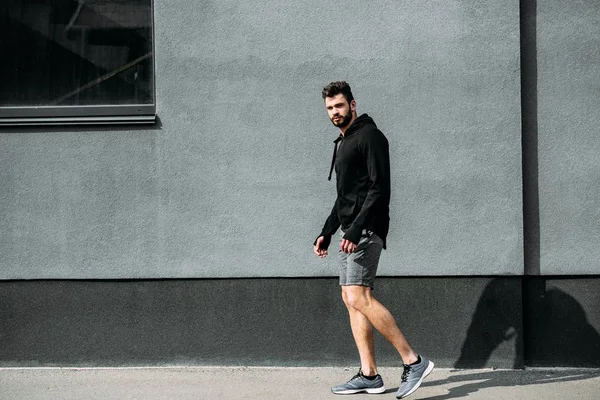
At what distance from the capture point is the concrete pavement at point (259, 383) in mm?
6059

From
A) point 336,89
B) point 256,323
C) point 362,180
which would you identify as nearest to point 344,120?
point 336,89

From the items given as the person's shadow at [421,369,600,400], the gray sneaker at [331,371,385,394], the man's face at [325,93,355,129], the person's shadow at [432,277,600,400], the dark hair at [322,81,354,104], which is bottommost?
the person's shadow at [421,369,600,400]

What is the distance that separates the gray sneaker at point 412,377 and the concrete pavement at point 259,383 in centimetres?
20

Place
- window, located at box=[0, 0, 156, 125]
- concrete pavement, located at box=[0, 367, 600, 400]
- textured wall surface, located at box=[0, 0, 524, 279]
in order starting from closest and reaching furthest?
concrete pavement, located at box=[0, 367, 600, 400]
textured wall surface, located at box=[0, 0, 524, 279]
window, located at box=[0, 0, 156, 125]

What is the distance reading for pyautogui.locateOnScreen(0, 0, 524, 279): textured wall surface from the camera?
21.8 ft

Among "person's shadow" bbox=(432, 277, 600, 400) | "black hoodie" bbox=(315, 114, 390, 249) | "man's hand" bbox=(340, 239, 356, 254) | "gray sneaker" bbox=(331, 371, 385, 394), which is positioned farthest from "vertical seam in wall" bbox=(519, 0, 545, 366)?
"man's hand" bbox=(340, 239, 356, 254)

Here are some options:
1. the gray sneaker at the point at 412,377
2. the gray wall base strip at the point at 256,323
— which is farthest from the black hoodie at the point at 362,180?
the gray wall base strip at the point at 256,323

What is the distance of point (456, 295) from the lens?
672 cm

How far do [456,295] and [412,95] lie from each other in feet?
4.70

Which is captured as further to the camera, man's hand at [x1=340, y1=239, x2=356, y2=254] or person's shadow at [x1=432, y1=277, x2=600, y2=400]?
person's shadow at [x1=432, y1=277, x2=600, y2=400]

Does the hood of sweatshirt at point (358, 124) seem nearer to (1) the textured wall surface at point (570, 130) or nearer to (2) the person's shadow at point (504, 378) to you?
(1) the textured wall surface at point (570, 130)

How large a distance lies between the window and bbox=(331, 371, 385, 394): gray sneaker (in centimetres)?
234

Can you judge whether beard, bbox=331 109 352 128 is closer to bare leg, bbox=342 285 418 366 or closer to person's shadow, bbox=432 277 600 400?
bare leg, bbox=342 285 418 366

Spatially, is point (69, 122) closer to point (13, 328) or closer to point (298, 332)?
point (13, 328)
